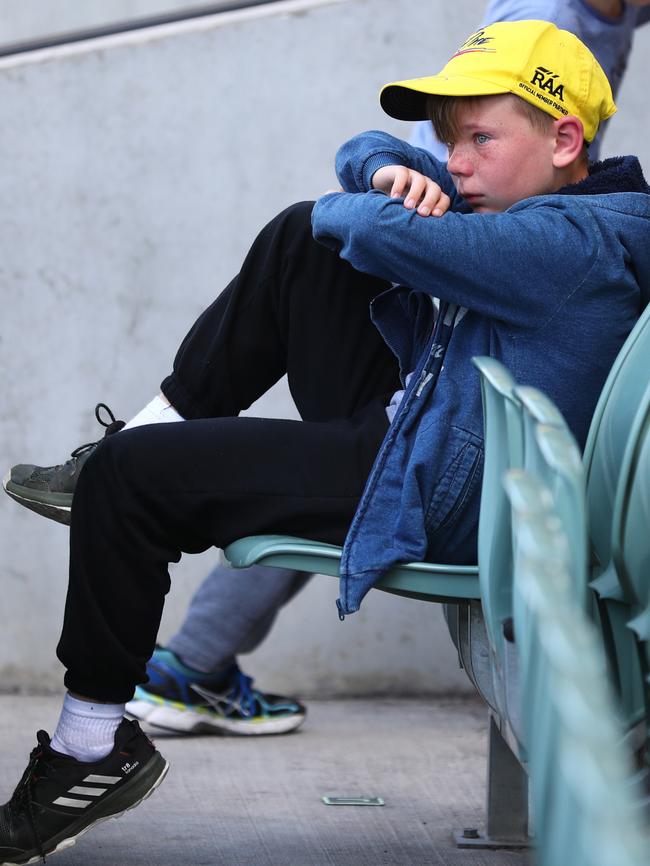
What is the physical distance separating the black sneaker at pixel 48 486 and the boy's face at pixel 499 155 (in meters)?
0.72

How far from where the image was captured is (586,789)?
25.8 inches

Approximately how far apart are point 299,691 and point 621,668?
2.09 meters

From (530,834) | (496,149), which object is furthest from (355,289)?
(530,834)

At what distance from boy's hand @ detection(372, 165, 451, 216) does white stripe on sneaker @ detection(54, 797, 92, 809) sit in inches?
38.1

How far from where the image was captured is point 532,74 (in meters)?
1.97

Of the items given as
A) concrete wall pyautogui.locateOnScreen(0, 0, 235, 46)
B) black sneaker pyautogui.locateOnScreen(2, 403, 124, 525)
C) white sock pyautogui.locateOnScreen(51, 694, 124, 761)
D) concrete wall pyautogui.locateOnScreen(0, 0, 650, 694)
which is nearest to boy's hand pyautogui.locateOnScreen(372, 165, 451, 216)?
black sneaker pyautogui.locateOnScreen(2, 403, 124, 525)

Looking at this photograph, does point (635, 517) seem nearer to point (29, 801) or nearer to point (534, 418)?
point (534, 418)

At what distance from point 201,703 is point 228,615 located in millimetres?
216

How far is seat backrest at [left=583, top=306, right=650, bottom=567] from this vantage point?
1680 millimetres

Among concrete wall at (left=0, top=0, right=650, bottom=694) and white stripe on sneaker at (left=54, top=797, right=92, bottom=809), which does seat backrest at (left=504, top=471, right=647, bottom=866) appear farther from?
concrete wall at (left=0, top=0, right=650, bottom=694)

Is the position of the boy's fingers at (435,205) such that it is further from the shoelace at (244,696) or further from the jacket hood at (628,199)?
the shoelace at (244,696)

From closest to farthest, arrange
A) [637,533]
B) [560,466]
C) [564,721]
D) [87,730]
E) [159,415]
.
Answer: [564,721] → [560,466] → [637,533] → [87,730] → [159,415]

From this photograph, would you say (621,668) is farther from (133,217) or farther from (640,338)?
(133,217)

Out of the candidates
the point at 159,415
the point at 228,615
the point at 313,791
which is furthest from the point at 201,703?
the point at 159,415
